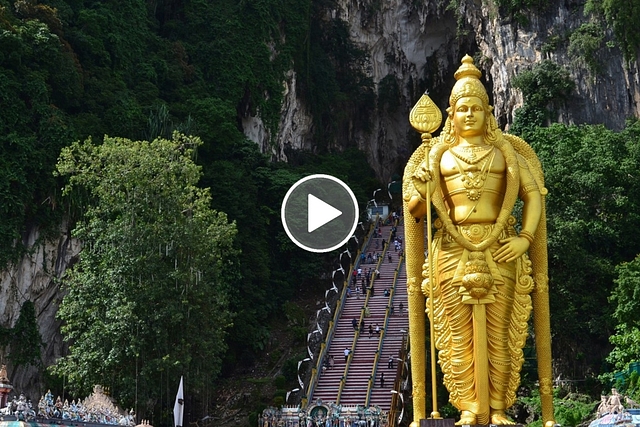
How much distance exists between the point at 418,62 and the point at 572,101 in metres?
12.0

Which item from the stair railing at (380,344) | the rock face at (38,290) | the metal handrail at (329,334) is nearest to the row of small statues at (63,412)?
the rock face at (38,290)

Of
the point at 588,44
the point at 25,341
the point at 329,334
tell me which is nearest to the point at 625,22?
the point at 588,44

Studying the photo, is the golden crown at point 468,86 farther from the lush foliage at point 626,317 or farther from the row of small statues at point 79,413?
the lush foliage at point 626,317

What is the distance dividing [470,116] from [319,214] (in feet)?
44.8

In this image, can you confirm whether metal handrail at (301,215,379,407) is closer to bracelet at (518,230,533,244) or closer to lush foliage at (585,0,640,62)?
lush foliage at (585,0,640,62)

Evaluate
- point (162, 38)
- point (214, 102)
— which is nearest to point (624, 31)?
point (214, 102)

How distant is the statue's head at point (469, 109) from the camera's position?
12.1 m

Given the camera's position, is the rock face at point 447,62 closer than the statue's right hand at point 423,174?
No

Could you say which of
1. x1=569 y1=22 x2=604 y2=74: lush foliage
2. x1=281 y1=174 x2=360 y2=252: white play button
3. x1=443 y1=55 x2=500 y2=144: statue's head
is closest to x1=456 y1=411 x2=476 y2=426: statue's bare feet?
x1=443 y1=55 x2=500 y2=144: statue's head

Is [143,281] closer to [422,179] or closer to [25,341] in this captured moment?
[25,341]

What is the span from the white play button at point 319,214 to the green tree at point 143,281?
6396 millimetres

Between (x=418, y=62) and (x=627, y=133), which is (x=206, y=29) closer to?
(x=418, y=62)

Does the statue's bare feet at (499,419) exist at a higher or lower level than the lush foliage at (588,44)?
lower

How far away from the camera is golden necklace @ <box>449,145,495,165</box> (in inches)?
470
